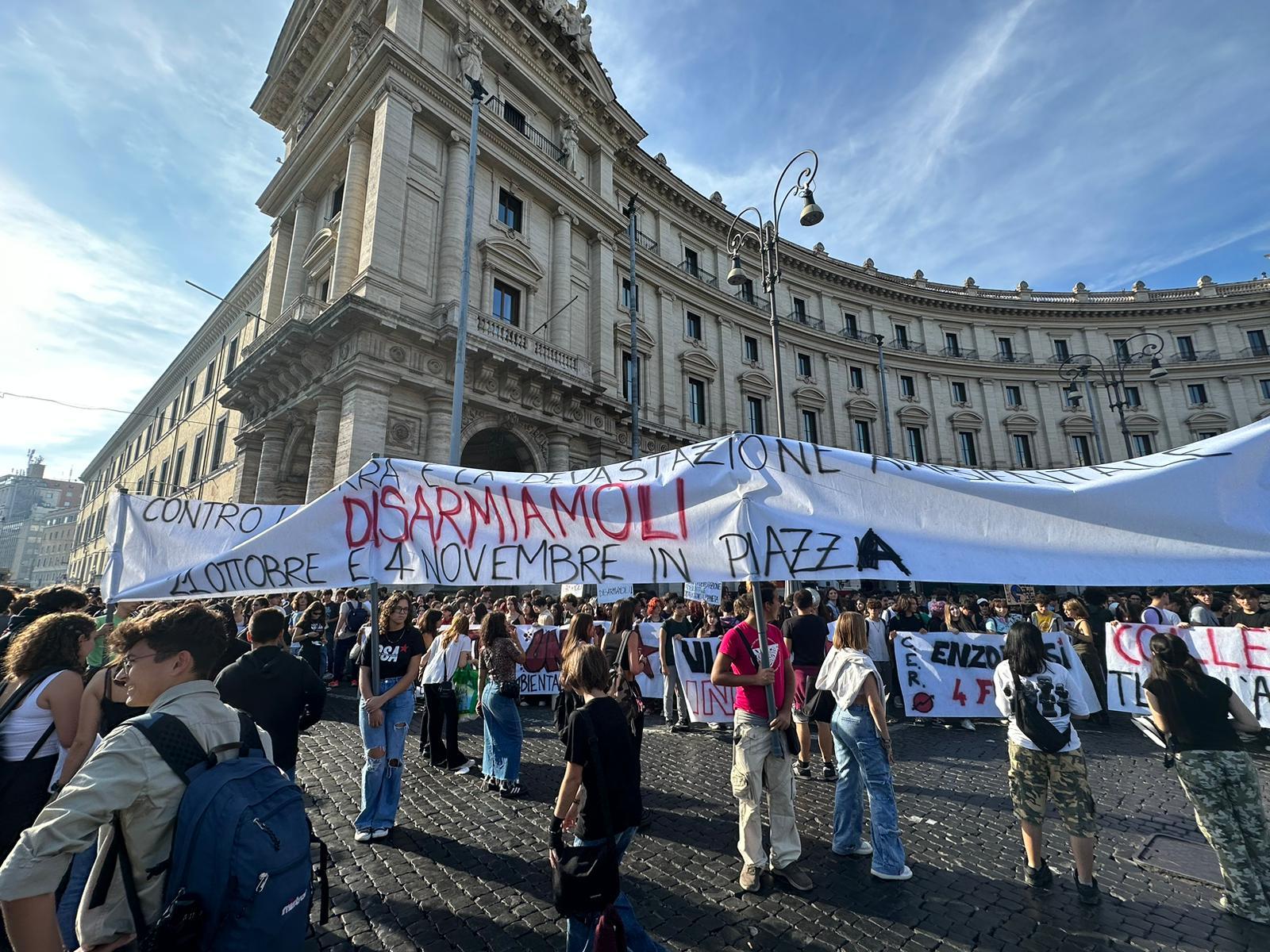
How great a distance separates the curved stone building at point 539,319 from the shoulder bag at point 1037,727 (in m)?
14.7

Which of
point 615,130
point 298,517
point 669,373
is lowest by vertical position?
point 298,517

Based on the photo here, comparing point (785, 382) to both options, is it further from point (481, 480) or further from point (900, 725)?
point (481, 480)

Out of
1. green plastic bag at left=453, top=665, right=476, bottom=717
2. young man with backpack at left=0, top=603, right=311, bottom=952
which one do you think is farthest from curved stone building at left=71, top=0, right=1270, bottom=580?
young man with backpack at left=0, top=603, right=311, bottom=952

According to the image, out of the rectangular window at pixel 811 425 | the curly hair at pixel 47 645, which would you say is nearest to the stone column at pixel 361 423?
the curly hair at pixel 47 645

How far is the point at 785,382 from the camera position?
1278 inches

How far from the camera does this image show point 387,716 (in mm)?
4816

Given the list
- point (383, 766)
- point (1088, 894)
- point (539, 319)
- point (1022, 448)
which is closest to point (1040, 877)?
point (1088, 894)

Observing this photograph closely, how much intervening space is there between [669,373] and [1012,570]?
25.0 metres

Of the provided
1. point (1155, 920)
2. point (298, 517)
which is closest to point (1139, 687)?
point (1155, 920)

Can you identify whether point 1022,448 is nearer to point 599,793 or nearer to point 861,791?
point 861,791

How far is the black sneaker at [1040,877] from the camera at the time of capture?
3.80 m

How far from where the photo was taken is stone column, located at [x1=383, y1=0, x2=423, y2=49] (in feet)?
59.1

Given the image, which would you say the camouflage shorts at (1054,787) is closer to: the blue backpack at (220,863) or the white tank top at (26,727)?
the blue backpack at (220,863)

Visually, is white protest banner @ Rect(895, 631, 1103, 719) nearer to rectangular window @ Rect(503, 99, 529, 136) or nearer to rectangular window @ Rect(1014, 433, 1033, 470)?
rectangular window @ Rect(503, 99, 529, 136)
